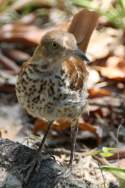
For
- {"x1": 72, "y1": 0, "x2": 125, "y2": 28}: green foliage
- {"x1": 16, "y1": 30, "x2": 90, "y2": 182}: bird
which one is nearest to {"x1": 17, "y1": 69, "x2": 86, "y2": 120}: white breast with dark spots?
{"x1": 16, "y1": 30, "x2": 90, "y2": 182}: bird

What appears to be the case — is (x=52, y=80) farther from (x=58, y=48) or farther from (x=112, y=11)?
(x=112, y=11)

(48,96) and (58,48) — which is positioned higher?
(58,48)

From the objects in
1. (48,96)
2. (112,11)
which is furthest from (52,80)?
(112,11)

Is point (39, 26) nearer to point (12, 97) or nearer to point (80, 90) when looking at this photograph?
point (12, 97)

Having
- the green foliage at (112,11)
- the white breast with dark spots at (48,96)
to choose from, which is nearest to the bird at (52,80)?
the white breast with dark spots at (48,96)

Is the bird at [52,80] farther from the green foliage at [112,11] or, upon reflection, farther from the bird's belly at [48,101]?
the green foliage at [112,11]

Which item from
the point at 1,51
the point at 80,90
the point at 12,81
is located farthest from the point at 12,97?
the point at 80,90

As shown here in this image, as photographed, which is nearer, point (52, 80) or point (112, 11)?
point (52, 80)
